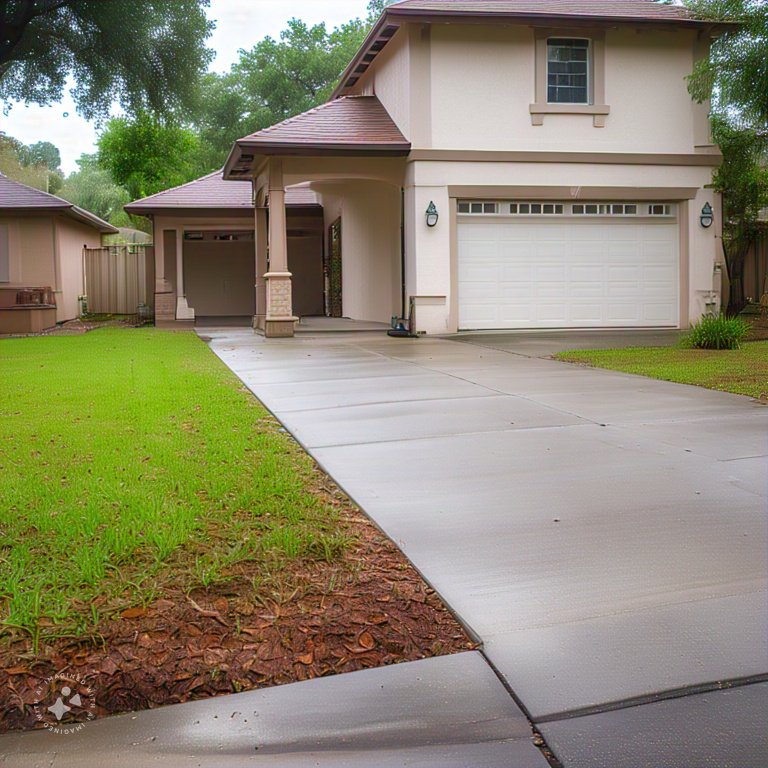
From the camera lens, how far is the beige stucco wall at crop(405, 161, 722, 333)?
17406 mm

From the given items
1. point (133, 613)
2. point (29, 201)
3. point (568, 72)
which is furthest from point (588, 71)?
point (133, 613)

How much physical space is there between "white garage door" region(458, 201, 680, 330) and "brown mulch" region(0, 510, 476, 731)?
14300 millimetres

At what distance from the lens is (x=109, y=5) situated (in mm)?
19719

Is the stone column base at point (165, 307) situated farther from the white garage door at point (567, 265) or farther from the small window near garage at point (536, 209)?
the small window near garage at point (536, 209)

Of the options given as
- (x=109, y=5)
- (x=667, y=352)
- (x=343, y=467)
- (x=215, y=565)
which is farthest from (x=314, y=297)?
(x=215, y=565)

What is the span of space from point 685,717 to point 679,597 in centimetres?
96

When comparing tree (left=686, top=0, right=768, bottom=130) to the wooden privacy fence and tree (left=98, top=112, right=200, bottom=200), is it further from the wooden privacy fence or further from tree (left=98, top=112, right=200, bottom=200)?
tree (left=98, top=112, right=200, bottom=200)

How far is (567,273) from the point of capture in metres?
18.3

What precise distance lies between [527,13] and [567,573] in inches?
593

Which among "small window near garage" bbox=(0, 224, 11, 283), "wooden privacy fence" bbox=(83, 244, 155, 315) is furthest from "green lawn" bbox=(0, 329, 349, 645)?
"wooden privacy fence" bbox=(83, 244, 155, 315)

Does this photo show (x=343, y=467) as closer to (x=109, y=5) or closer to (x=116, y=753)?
(x=116, y=753)

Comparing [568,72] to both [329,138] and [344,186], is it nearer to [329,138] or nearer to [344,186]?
[329,138]

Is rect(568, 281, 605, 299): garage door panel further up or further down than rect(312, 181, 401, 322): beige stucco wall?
further down

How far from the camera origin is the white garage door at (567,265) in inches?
706
